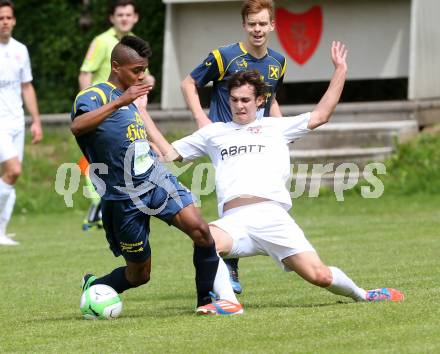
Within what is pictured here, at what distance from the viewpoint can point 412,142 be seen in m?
16.8

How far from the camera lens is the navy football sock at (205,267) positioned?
723 cm

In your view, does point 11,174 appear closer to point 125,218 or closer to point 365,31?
point 125,218

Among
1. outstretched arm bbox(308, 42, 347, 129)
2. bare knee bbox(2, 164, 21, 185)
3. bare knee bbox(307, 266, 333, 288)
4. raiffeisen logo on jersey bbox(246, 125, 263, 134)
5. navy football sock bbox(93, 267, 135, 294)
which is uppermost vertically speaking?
outstretched arm bbox(308, 42, 347, 129)

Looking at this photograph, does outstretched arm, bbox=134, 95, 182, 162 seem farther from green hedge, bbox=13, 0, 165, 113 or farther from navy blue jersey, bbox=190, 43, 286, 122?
green hedge, bbox=13, 0, 165, 113

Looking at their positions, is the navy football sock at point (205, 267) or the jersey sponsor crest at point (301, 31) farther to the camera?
the jersey sponsor crest at point (301, 31)

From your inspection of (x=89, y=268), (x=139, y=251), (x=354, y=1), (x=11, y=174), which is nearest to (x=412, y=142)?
(x=354, y=1)

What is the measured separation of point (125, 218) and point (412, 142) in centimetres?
1014

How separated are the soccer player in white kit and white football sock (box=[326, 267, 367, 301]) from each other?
228 inches

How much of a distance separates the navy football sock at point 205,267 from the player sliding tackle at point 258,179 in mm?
176

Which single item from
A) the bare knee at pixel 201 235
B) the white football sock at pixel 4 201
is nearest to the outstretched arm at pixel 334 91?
the bare knee at pixel 201 235

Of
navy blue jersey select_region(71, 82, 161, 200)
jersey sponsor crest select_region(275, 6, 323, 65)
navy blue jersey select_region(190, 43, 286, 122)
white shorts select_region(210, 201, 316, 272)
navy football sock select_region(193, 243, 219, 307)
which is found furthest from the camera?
jersey sponsor crest select_region(275, 6, 323, 65)

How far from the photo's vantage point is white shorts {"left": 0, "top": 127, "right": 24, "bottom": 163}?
1236 cm

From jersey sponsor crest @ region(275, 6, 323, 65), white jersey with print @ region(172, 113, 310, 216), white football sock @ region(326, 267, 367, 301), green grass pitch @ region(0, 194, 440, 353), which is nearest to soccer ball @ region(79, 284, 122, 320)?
green grass pitch @ region(0, 194, 440, 353)

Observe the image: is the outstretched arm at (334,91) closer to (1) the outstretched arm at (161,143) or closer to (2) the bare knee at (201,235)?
(1) the outstretched arm at (161,143)
